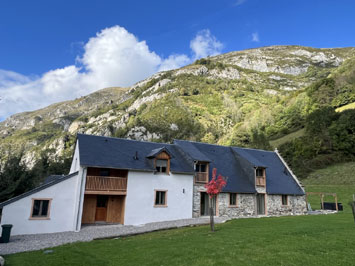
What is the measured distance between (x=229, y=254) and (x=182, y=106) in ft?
343

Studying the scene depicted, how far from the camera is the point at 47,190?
55.3 feet

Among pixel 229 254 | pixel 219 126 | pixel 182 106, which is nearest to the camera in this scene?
pixel 229 254

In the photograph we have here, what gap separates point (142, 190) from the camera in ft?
65.8

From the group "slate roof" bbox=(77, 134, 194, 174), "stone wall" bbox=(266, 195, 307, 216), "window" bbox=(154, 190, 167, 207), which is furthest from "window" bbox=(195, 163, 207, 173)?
"stone wall" bbox=(266, 195, 307, 216)

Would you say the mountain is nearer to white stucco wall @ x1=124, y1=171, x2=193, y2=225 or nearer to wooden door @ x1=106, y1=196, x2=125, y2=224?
wooden door @ x1=106, y1=196, x2=125, y2=224

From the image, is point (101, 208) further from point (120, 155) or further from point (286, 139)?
point (286, 139)

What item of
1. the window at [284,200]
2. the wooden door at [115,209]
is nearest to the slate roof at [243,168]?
the window at [284,200]

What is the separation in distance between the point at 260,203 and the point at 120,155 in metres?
15.4

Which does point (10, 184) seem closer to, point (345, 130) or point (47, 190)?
point (47, 190)

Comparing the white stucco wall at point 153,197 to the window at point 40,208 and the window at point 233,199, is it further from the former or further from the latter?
the window at point 40,208

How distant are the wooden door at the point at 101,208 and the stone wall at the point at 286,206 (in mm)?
16401

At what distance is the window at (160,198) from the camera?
2061 centimetres

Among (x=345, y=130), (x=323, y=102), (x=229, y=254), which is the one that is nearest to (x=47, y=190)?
(x=229, y=254)

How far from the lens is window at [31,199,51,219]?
53.4 feet
